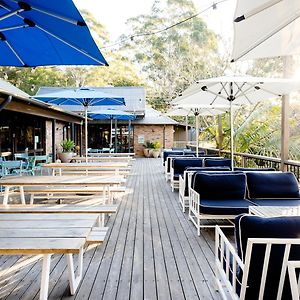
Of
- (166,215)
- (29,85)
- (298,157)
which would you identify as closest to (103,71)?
(29,85)

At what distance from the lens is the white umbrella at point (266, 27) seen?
211 cm

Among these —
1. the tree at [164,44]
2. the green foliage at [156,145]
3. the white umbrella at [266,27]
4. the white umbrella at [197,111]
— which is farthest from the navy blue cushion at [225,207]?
the tree at [164,44]

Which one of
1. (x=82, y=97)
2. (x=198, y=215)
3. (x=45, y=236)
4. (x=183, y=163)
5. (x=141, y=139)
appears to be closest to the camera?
(x=45, y=236)

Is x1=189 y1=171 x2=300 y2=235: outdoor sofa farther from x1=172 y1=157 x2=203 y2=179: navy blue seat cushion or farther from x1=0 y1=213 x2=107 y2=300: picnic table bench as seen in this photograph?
x1=172 y1=157 x2=203 y2=179: navy blue seat cushion

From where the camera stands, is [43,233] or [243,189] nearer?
[43,233]

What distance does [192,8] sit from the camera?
32.1m

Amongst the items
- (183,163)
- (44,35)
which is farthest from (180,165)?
(44,35)

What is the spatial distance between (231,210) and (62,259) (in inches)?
94.3

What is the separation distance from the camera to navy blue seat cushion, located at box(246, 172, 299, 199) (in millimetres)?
5117

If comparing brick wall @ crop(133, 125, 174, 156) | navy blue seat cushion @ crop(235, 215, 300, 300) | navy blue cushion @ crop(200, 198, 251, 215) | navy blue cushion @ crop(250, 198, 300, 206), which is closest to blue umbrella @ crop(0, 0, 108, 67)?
navy blue seat cushion @ crop(235, 215, 300, 300)

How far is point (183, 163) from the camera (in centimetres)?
841

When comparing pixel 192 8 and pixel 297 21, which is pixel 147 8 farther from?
pixel 297 21

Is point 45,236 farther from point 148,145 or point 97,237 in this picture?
point 148,145

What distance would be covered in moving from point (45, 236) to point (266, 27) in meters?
2.21
